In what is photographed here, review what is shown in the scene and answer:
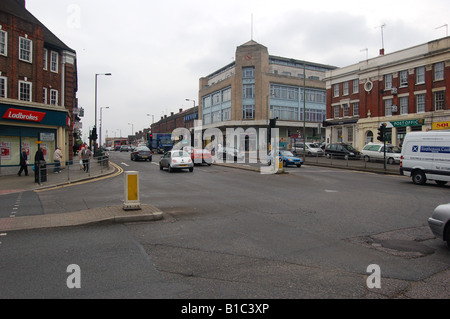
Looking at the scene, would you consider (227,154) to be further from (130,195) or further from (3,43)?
(130,195)

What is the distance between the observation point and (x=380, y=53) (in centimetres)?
4509

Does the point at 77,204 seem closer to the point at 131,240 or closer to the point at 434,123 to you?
the point at 131,240

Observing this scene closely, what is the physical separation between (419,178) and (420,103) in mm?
23887

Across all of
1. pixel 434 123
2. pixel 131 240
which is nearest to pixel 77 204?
pixel 131 240

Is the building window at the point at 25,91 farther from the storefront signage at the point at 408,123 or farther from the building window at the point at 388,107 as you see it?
the building window at the point at 388,107

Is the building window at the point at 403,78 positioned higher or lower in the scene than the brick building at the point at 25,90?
higher

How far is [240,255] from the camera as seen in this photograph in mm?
5500

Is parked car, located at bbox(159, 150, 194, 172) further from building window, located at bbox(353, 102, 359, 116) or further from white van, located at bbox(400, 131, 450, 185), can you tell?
building window, located at bbox(353, 102, 359, 116)

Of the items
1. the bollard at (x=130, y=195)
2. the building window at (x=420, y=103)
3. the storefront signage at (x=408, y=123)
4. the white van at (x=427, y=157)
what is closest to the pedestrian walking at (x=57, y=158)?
the bollard at (x=130, y=195)

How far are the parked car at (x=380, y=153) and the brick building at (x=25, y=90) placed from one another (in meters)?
25.9

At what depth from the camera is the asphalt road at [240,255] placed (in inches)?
164

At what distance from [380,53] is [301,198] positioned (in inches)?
1630

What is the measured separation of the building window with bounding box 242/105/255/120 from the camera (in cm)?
5966
